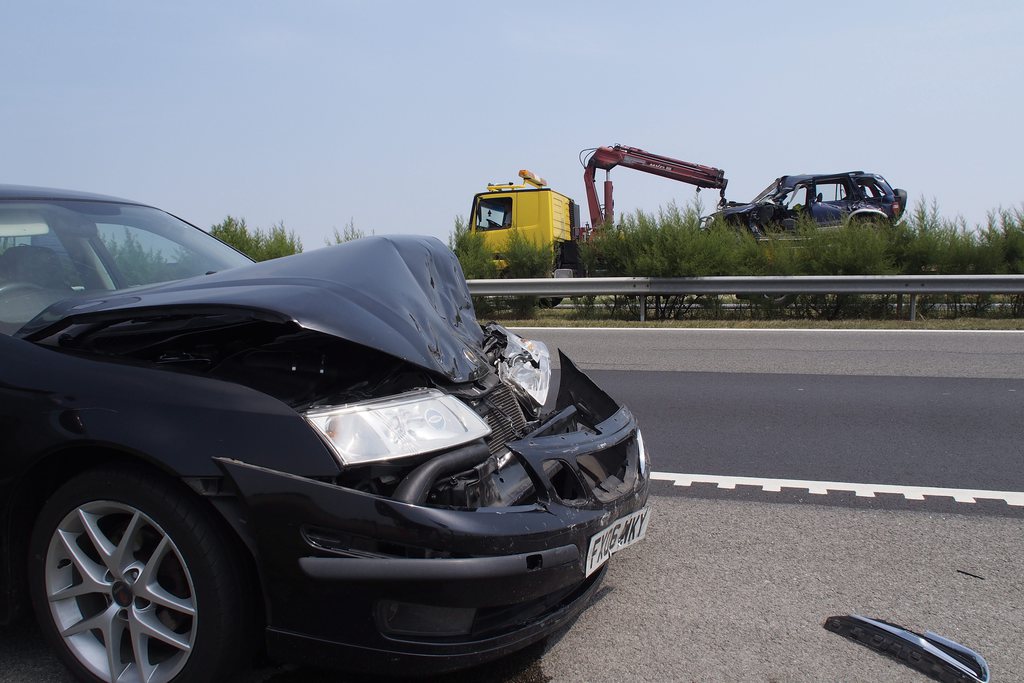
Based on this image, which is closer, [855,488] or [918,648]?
[918,648]

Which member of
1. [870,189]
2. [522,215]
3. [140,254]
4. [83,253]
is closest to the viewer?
[83,253]

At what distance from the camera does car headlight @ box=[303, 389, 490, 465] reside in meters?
2.27

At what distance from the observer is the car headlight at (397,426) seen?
2.27 metres

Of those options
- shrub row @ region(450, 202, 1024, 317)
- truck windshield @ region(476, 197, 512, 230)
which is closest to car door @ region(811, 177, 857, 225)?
shrub row @ region(450, 202, 1024, 317)

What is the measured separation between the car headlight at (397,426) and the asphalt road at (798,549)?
0.78 meters

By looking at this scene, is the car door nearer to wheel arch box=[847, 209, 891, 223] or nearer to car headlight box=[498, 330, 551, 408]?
wheel arch box=[847, 209, 891, 223]

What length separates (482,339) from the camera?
11.8 feet

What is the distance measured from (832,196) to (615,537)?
18.2m

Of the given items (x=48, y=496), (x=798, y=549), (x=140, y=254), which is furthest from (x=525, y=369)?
(x=48, y=496)

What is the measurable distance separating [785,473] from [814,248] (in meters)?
11.6

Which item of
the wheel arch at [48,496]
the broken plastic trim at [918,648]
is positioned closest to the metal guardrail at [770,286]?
the broken plastic trim at [918,648]

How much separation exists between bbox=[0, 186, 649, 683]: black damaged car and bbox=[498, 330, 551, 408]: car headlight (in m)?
0.70

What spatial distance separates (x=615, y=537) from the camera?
2.73m

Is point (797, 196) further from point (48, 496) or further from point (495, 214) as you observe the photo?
point (48, 496)
